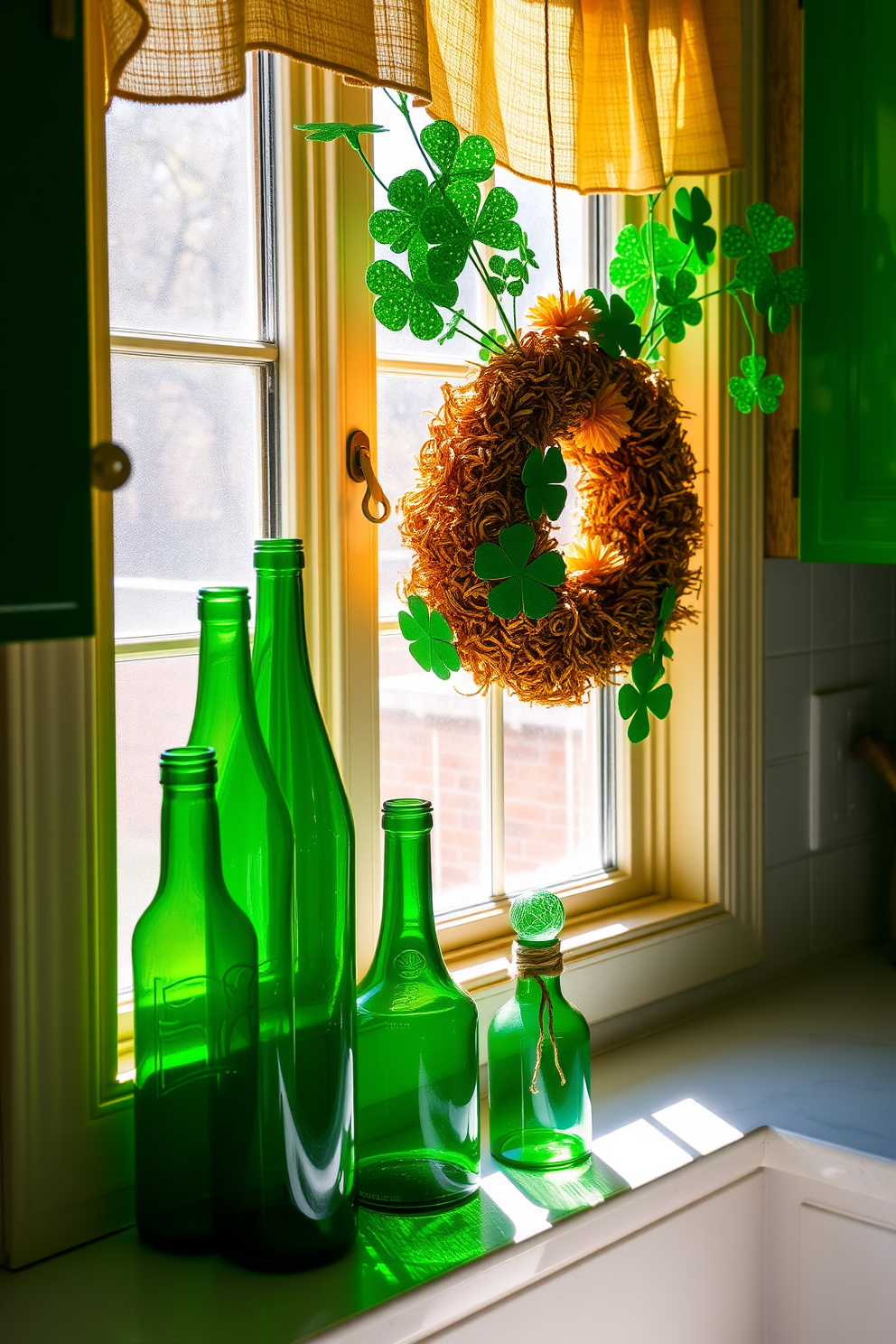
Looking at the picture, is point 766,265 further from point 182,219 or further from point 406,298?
point 182,219

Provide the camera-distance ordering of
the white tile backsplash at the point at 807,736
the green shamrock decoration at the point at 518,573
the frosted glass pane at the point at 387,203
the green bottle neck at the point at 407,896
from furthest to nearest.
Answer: the white tile backsplash at the point at 807,736, the frosted glass pane at the point at 387,203, the green shamrock decoration at the point at 518,573, the green bottle neck at the point at 407,896

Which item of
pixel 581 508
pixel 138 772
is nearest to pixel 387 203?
pixel 581 508

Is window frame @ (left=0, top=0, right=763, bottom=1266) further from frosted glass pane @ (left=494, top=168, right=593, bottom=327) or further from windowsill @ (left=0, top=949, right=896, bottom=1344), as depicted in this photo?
frosted glass pane @ (left=494, top=168, right=593, bottom=327)

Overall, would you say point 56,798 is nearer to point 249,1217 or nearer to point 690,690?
point 249,1217

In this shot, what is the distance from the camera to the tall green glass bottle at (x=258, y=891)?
0.92m

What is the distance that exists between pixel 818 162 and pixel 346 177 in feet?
2.09

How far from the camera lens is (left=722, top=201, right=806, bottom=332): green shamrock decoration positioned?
1.39 meters

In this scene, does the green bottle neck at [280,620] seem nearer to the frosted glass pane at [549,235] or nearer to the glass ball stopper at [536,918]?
the glass ball stopper at [536,918]

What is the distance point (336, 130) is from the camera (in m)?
1.05

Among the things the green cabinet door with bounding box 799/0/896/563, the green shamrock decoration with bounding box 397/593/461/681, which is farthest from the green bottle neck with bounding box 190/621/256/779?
the green cabinet door with bounding box 799/0/896/563

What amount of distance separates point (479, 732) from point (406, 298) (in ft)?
1.63

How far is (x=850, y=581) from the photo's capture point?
1793 mm

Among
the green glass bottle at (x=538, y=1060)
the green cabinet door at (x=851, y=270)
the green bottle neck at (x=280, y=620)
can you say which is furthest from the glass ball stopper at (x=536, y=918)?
the green cabinet door at (x=851, y=270)

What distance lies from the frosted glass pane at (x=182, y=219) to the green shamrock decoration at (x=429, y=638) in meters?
0.29
